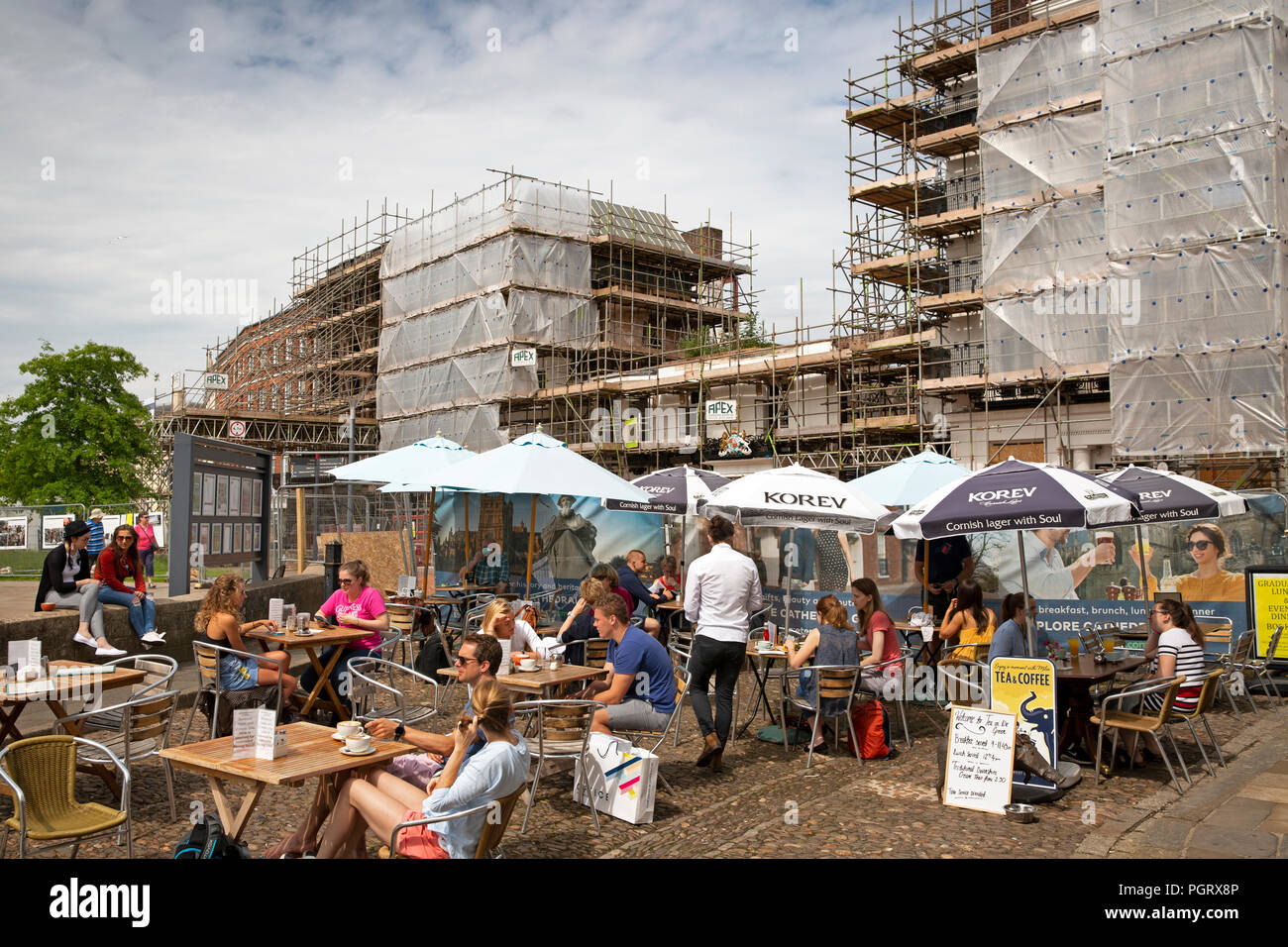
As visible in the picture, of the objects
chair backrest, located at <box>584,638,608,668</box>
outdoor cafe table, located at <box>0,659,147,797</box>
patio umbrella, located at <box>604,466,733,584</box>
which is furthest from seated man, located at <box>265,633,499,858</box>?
patio umbrella, located at <box>604,466,733,584</box>

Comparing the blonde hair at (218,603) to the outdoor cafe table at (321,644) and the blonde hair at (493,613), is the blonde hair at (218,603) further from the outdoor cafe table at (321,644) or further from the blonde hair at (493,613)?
the blonde hair at (493,613)

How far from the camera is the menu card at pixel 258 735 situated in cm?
497

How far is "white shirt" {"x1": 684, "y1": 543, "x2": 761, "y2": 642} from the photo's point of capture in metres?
7.89

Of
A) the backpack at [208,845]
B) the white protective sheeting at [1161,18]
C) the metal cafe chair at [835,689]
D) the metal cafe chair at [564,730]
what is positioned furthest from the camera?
the white protective sheeting at [1161,18]

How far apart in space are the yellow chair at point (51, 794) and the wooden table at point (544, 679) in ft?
8.72

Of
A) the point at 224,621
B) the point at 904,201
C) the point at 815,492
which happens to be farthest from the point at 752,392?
the point at 224,621

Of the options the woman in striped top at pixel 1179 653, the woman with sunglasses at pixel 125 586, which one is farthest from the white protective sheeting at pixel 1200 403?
the woman with sunglasses at pixel 125 586

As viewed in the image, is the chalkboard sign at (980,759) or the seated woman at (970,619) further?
the seated woman at (970,619)

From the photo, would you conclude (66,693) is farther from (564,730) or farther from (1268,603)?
(1268,603)

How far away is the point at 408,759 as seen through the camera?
5484 mm

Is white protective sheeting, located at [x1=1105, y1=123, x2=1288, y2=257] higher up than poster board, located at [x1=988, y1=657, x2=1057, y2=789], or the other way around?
white protective sheeting, located at [x1=1105, y1=123, x2=1288, y2=257]

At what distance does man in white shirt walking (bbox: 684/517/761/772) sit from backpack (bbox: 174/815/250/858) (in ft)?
13.7

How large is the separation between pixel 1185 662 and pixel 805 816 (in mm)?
3715

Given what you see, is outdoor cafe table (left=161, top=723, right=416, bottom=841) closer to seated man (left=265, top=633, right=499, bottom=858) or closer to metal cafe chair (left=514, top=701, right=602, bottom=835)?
seated man (left=265, top=633, right=499, bottom=858)
